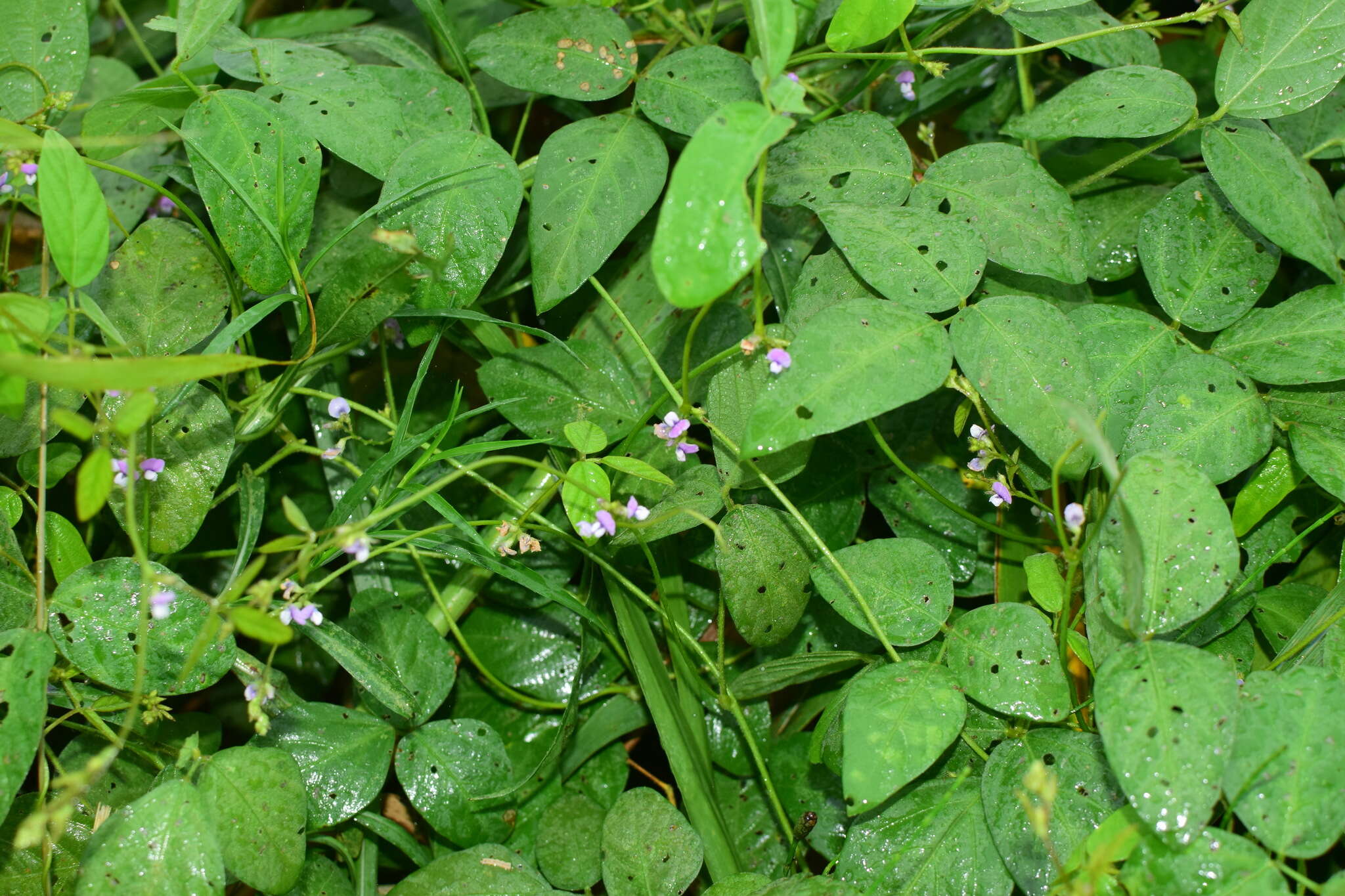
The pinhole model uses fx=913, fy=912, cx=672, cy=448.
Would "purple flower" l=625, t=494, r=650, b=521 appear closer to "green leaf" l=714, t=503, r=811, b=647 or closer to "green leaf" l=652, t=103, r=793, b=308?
"green leaf" l=714, t=503, r=811, b=647

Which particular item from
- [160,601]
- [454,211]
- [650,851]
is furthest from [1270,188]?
[160,601]

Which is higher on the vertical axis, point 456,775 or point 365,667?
point 365,667

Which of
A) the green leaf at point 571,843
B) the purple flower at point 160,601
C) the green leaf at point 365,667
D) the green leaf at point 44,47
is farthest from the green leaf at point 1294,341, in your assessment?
the green leaf at point 44,47

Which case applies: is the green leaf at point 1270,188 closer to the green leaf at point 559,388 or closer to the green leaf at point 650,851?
the green leaf at point 559,388

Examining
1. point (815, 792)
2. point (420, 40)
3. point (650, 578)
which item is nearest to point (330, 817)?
point (650, 578)

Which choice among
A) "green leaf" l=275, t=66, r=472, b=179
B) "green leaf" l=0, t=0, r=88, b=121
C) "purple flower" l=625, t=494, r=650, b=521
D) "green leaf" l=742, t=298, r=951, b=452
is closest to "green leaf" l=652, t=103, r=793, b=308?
"green leaf" l=742, t=298, r=951, b=452

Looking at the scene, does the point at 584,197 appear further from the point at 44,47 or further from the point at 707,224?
the point at 44,47

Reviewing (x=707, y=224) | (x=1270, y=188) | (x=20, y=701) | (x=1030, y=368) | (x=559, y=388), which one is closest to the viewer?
(x=707, y=224)
